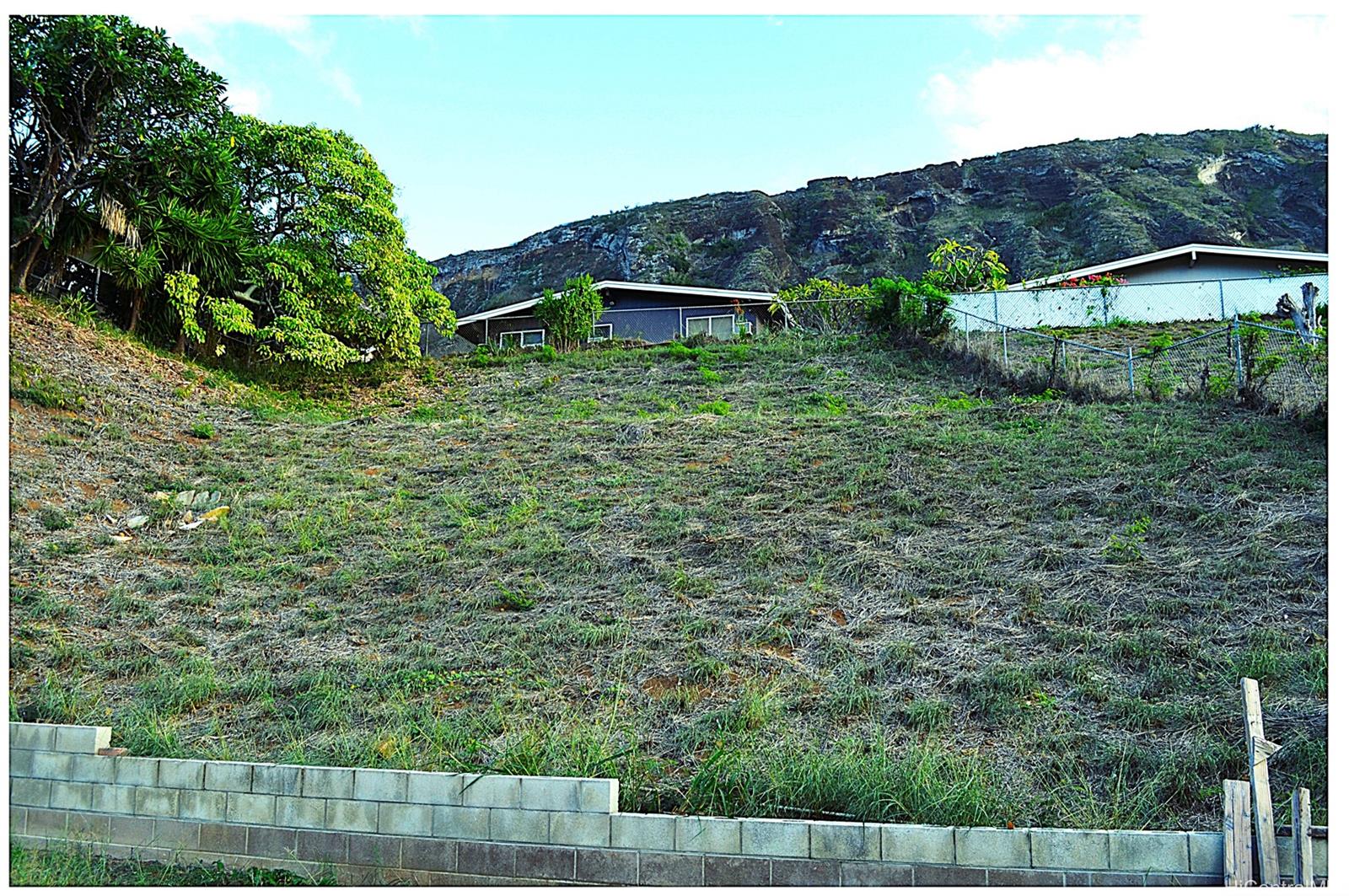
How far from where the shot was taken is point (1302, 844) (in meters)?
3.25

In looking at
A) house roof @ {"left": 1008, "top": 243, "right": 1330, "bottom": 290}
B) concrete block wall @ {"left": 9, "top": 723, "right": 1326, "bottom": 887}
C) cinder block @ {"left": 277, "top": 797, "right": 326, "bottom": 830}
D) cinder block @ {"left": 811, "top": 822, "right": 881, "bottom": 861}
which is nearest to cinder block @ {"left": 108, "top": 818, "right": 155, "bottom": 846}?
concrete block wall @ {"left": 9, "top": 723, "right": 1326, "bottom": 887}

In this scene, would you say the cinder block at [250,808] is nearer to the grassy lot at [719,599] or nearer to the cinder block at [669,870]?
the grassy lot at [719,599]

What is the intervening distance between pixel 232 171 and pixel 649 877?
13185 millimetres

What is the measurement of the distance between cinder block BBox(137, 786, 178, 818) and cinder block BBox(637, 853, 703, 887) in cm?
201

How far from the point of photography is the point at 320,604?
645 cm

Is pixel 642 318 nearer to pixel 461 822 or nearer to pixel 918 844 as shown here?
pixel 461 822

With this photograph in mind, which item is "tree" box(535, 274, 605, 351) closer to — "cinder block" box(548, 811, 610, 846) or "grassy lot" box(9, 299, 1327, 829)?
"grassy lot" box(9, 299, 1327, 829)

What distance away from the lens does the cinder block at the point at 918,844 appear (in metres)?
3.46

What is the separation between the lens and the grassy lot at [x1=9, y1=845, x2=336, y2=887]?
3877mm

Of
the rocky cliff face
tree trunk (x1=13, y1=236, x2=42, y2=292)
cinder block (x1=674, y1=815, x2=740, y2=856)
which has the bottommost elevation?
cinder block (x1=674, y1=815, x2=740, y2=856)

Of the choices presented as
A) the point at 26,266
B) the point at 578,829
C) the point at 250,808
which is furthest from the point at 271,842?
the point at 26,266

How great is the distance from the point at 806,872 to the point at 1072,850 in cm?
91

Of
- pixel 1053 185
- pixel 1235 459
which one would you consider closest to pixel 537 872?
pixel 1235 459

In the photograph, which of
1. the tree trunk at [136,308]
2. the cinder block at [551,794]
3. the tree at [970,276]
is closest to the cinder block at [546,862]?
the cinder block at [551,794]
